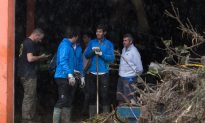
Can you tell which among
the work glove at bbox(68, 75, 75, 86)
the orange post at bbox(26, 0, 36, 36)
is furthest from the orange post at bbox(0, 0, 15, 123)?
the orange post at bbox(26, 0, 36, 36)

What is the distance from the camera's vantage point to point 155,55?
1395 centimetres

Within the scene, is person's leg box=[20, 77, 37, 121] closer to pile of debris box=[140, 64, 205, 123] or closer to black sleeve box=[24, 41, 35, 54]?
black sleeve box=[24, 41, 35, 54]

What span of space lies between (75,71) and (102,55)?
0.61m

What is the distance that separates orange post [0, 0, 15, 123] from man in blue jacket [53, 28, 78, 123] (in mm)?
915

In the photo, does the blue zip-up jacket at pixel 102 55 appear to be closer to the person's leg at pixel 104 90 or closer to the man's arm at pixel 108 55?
the man's arm at pixel 108 55

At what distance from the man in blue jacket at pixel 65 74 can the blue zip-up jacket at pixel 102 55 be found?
0.60 metres

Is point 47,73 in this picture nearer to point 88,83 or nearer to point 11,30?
point 88,83

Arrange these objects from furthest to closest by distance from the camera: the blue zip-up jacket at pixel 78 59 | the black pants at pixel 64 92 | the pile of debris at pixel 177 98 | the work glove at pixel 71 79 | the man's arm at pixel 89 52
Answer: the man's arm at pixel 89 52, the blue zip-up jacket at pixel 78 59, the black pants at pixel 64 92, the work glove at pixel 71 79, the pile of debris at pixel 177 98

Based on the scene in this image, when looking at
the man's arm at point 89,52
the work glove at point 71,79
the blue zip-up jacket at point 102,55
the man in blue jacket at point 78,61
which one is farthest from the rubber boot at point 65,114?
the man's arm at point 89,52

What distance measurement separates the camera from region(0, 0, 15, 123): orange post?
9094 millimetres

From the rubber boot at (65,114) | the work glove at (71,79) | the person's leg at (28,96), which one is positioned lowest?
the rubber boot at (65,114)

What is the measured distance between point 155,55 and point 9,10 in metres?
5.64

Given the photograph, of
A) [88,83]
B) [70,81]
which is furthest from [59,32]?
[70,81]

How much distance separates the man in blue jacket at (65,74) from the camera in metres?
9.61
